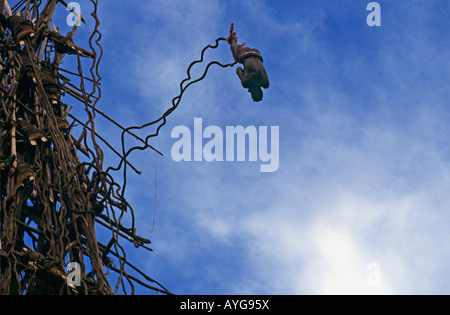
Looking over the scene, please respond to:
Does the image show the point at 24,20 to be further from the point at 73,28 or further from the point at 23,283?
the point at 23,283

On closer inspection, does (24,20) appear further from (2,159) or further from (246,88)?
(246,88)

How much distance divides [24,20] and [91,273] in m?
2.86

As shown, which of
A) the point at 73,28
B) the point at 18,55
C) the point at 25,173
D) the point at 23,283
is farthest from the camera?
the point at 73,28

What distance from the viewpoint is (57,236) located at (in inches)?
222

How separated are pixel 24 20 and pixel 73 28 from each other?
866 millimetres

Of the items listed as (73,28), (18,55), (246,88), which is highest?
(73,28)

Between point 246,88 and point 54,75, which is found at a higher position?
point 54,75

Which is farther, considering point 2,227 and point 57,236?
point 57,236

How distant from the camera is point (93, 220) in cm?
594
